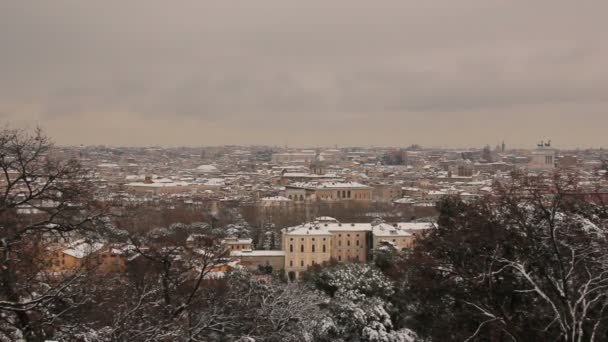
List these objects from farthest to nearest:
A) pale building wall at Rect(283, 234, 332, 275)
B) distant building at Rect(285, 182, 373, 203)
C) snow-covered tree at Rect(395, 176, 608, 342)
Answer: distant building at Rect(285, 182, 373, 203) < pale building wall at Rect(283, 234, 332, 275) < snow-covered tree at Rect(395, 176, 608, 342)

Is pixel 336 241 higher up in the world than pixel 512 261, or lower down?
lower down

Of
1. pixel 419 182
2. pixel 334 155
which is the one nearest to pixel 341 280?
pixel 419 182

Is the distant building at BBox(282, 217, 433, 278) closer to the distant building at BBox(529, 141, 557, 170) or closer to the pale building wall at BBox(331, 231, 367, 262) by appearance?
the pale building wall at BBox(331, 231, 367, 262)

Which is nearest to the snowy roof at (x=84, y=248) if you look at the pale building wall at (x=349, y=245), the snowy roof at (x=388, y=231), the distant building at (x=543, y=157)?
the pale building wall at (x=349, y=245)

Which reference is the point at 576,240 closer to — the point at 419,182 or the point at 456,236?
the point at 456,236

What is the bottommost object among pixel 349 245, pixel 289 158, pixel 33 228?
pixel 289 158

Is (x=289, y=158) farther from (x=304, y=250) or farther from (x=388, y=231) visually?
(x=304, y=250)

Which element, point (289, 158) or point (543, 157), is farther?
point (289, 158)

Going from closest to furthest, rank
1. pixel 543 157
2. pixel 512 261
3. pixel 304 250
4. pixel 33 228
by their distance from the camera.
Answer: pixel 33 228, pixel 512 261, pixel 304 250, pixel 543 157

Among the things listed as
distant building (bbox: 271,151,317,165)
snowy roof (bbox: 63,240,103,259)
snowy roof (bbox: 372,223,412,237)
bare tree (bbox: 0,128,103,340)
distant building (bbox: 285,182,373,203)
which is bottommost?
distant building (bbox: 271,151,317,165)

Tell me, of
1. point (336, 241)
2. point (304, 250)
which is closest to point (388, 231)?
point (336, 241)

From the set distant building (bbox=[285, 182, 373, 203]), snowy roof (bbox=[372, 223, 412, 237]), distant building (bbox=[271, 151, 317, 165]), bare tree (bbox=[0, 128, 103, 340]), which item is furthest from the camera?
distant building (bbox=[271, 151, 317, 165])

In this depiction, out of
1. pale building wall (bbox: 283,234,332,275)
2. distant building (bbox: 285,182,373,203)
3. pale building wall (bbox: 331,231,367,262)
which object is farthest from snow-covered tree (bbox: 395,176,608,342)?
distant building (bbox: 285,182,373,203)

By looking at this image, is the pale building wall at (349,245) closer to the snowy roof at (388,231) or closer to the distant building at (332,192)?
the snowy roof at (388,231)
